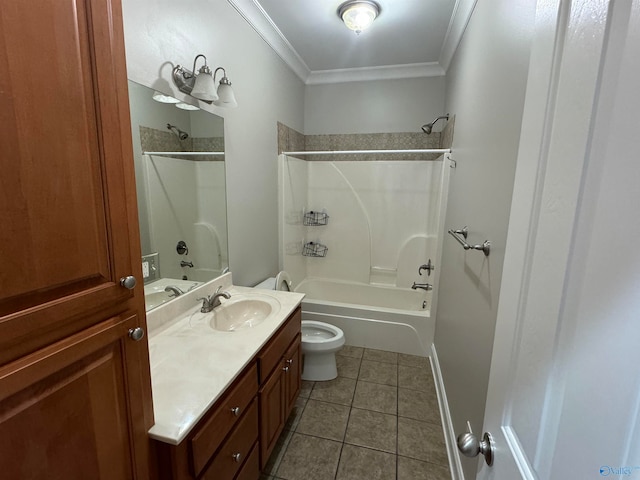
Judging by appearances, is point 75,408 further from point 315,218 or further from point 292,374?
point 315,218

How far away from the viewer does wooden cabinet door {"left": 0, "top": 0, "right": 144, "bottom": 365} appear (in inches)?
18.4

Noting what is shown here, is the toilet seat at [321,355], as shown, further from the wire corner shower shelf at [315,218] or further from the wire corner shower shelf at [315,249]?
the wire corner shower shelf at [315,218]

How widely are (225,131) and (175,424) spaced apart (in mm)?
1589

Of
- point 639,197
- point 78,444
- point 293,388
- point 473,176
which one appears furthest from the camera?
point 293,388

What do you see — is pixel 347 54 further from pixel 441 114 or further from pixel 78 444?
pixel 78 444

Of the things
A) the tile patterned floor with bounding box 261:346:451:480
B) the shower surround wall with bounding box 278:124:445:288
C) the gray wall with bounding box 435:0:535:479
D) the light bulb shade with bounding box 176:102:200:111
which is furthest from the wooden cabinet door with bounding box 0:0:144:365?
the shower surround wall with bounding box 278:124:445:288

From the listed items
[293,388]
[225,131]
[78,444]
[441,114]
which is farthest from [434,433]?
[441,114]

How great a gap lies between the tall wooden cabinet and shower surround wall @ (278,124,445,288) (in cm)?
228

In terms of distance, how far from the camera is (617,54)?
348 mm

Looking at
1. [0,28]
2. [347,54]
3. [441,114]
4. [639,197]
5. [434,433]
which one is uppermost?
[347,54]

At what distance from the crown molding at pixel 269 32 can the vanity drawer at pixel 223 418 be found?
7.06 feet

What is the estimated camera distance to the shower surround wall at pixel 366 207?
3.13 m

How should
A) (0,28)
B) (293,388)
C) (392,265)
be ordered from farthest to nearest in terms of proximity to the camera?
(392,265) < (293,388) < (0,28)

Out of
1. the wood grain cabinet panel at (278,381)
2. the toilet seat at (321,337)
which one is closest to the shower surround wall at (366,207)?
the toilet seat at (321,337)
